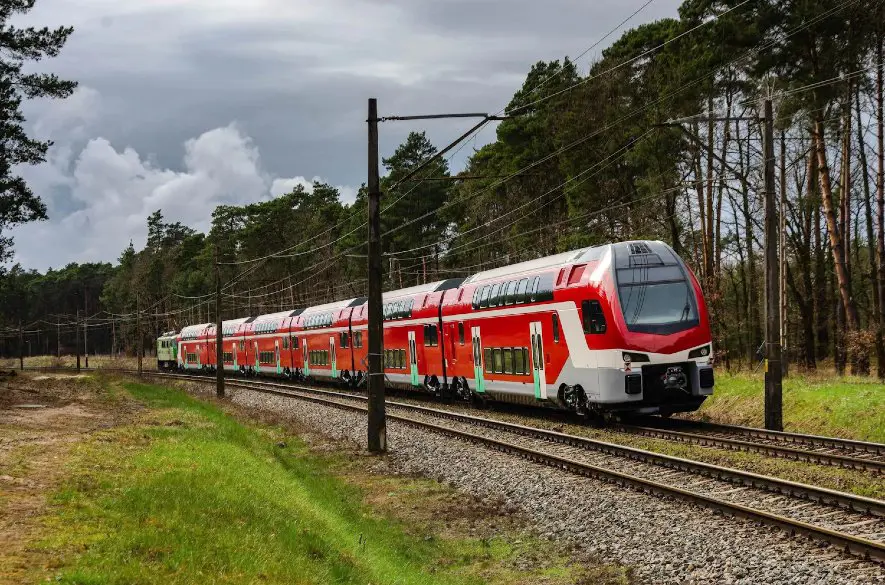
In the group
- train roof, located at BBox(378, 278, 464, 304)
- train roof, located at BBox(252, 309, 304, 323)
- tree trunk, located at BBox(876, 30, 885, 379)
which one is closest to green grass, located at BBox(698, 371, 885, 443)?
tree trunk, located at BBox(876, 30, 885, 379)

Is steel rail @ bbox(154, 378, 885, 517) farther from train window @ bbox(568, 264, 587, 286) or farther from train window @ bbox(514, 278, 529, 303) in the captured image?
train window @ bbox(568, 264, 587, 286)

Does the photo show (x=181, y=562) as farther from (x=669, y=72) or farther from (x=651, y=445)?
(x=669, y=72)

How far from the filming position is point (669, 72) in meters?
38.6

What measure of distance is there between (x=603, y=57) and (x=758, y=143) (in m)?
8.92

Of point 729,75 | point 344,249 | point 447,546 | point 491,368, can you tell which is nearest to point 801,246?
point 729,75

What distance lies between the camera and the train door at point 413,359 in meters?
33.1

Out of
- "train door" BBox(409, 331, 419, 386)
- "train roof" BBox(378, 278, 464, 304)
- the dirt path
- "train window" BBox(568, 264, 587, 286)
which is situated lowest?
the dirt path

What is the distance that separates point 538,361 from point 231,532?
13.9 metres

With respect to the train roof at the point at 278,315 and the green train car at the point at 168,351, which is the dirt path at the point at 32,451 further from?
the green train car at the point at 168,351

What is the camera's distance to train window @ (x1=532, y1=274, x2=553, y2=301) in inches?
879

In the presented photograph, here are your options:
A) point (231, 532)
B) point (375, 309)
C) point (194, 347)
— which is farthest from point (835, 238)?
point (194, 347)

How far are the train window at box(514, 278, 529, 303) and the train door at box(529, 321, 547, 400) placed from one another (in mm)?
847

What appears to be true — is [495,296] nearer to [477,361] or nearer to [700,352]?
[477,361]

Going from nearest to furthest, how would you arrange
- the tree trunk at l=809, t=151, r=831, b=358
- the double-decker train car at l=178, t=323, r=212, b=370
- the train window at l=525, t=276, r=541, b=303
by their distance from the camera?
the train window at l=525, t=276, r=541, b=303 < the tree trunk at l=809, t=151, r=831, b=358 < the double-decker train car at l=178, t=323, r=212, b=370
